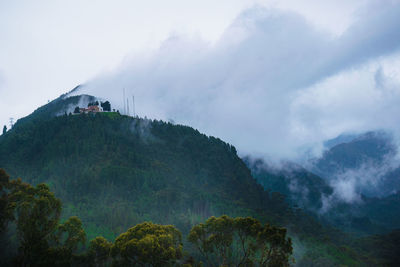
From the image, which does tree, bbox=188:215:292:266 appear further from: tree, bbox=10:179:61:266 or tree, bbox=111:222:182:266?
tree, bbox=10:179:61:266

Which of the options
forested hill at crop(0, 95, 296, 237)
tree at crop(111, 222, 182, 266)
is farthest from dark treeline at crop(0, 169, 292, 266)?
forested hill at crop(0, 95, 296, 237)

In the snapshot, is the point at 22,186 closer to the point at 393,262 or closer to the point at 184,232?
the point at 184,232

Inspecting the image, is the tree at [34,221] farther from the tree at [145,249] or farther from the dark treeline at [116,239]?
the tree at [145,249]

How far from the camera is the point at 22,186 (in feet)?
179

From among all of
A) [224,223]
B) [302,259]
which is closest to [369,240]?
[302,259]

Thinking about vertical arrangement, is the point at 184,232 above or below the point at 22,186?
below

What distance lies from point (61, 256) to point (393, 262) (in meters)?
128

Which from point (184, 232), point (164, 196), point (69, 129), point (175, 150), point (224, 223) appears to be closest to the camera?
point (224, 223)

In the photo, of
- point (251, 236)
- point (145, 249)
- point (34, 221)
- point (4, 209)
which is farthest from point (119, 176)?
point (145, 249)

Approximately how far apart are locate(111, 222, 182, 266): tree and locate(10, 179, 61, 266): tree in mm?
10486

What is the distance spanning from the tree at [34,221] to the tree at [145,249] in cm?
1049

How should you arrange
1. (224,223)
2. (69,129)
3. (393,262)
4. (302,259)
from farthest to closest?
(69,129) < (393,262) < (302,259) < (224,223)

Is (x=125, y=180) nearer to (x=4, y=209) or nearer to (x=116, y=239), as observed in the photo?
(x=4, y=209)

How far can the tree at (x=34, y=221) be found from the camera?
45.8m
